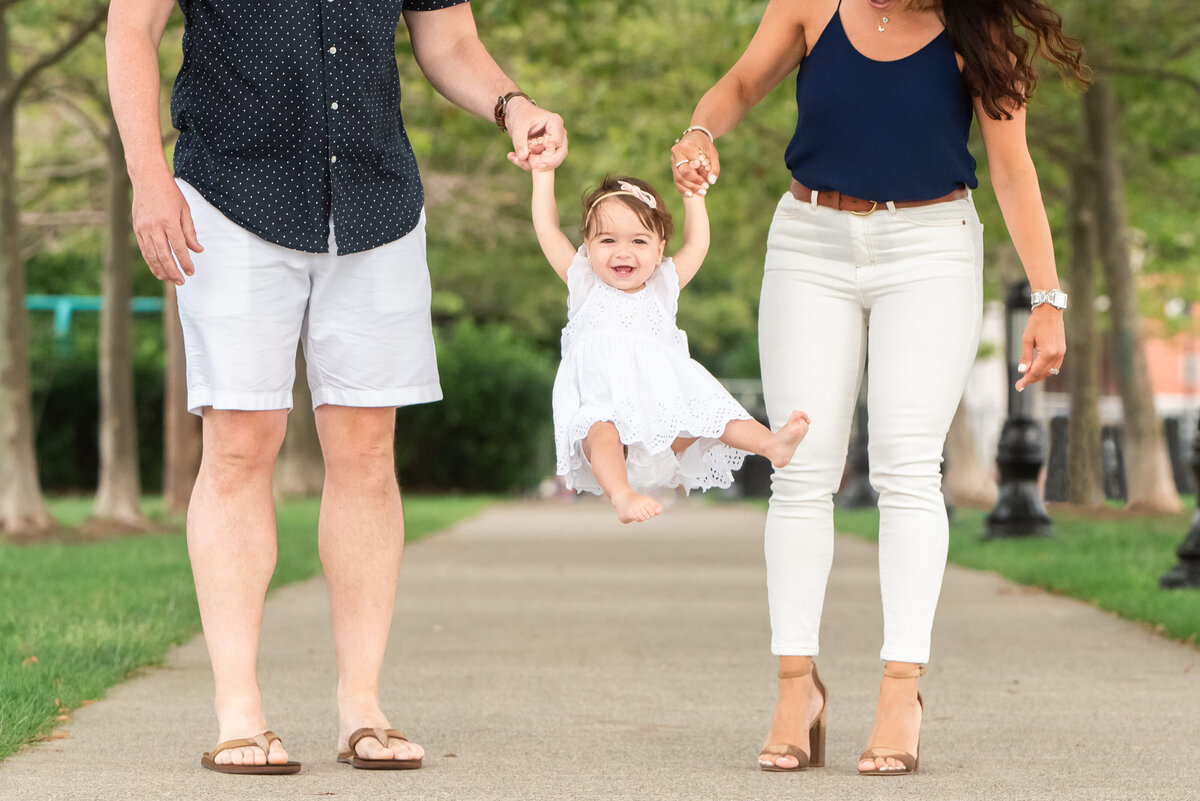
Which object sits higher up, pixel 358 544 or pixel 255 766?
pixel 358 544

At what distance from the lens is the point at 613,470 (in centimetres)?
399

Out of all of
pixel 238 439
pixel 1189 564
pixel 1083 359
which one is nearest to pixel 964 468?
pixel 1083 359

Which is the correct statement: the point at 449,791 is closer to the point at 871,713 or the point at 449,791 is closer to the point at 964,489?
the point at 871,713

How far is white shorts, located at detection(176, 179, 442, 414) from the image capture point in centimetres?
401

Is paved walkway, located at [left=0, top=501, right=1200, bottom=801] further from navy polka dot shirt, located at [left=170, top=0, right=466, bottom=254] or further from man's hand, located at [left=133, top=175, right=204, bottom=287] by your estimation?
navy polka dot shirt, located at [left=170, top=0, right=466, bottom=254]

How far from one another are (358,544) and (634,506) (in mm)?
858

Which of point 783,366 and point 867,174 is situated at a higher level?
point 867,174

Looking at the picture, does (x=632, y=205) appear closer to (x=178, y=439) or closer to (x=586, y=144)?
(x=178, y=439)

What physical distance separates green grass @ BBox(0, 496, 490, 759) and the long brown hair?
283 centimetres

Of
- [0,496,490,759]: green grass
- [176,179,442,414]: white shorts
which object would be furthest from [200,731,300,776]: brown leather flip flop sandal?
[176,179,442,414]: white shorts

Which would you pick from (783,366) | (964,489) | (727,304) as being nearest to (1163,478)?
(964,489)

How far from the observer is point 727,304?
125ft

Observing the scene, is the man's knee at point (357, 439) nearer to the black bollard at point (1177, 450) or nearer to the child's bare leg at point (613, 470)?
the child's bare leg at point (613, 470)

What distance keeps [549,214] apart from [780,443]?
0.80 metres
